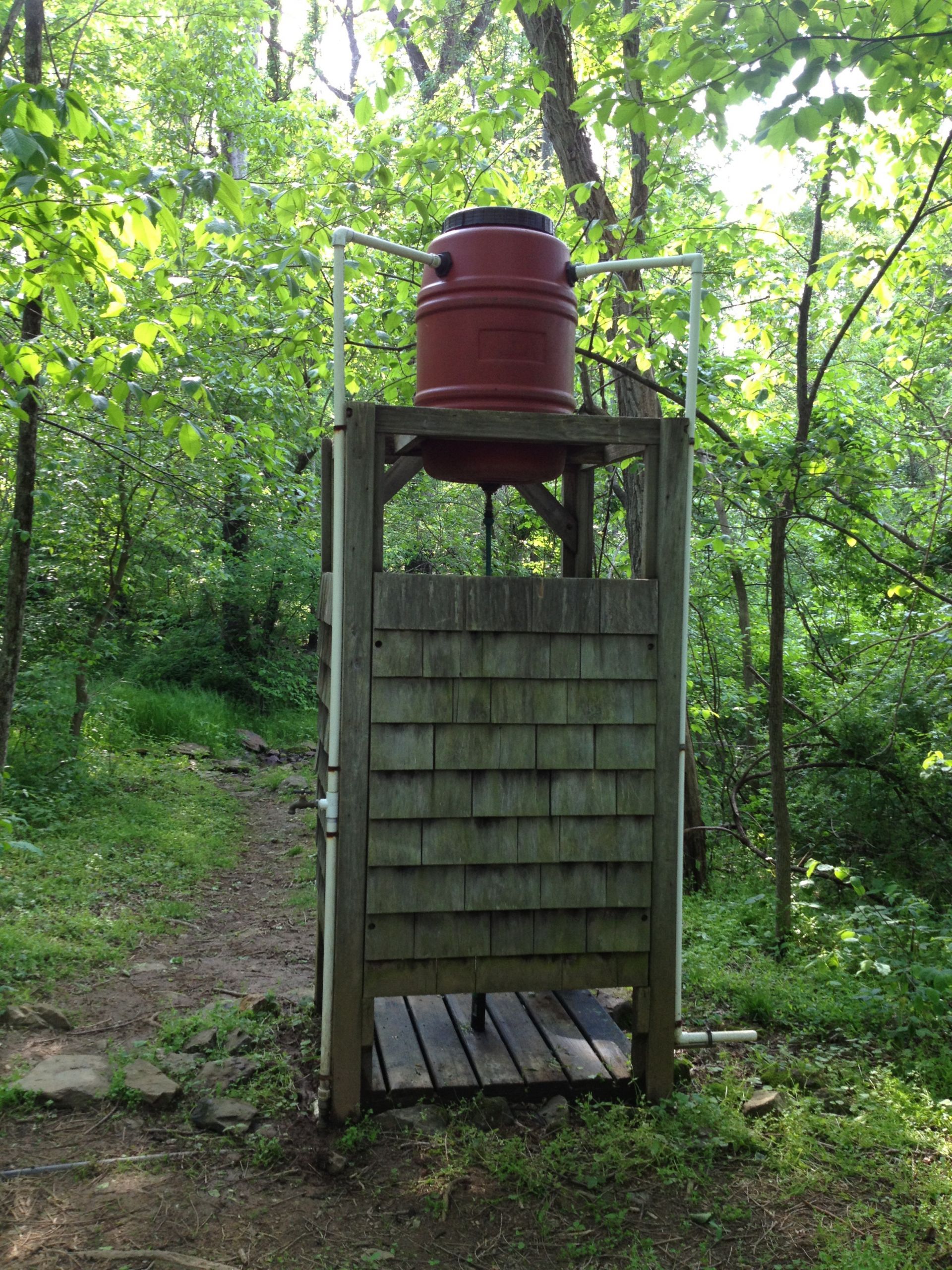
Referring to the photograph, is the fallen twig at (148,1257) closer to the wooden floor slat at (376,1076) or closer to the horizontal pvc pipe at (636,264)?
the wooden floor slat at (376,1076)

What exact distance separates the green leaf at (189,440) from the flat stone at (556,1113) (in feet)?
8.41

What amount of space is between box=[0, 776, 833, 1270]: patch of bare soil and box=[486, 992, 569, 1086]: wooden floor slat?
0.49 feet

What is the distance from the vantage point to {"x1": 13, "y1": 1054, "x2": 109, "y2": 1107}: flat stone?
3102 millimetres

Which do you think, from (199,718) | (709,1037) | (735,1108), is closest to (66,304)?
(709,1037)

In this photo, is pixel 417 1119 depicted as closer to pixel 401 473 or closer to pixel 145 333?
pixel 401 473

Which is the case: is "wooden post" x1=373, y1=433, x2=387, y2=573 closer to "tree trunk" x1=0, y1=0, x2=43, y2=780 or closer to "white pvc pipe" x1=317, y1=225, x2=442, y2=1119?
"white pvc pipe" x1=317, y1=225, x2=442, y2=1119

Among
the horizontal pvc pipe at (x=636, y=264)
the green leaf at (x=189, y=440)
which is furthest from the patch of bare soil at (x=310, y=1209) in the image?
the horizontal pvc pipe at (x=636, y=264)

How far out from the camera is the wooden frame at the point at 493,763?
2.94m

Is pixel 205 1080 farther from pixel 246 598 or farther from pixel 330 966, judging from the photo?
pixel 246 598

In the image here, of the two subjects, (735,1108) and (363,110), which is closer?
(735,1108)

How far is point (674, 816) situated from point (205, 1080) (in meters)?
1.82

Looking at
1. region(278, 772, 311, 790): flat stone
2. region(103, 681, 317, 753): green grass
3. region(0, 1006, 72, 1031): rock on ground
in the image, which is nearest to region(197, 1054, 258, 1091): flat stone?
region(0, 1006, 72, 1031): rock on ground

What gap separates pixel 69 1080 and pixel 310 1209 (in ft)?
3.46

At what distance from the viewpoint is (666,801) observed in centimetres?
314
